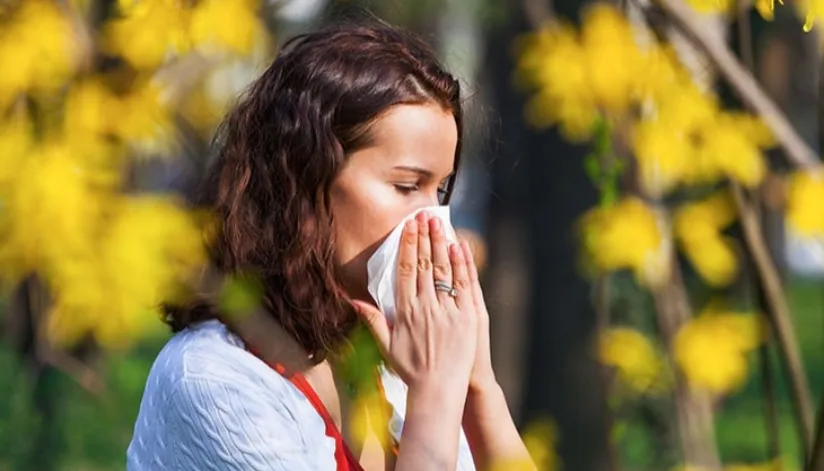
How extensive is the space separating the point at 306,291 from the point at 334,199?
0.13 meters

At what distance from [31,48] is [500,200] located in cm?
144

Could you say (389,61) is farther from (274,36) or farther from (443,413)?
(274,36)

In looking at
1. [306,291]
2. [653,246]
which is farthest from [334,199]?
[653,246]

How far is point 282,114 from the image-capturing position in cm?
213

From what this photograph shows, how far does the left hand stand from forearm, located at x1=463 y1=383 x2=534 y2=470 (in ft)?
0.03

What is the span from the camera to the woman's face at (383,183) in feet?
6.72

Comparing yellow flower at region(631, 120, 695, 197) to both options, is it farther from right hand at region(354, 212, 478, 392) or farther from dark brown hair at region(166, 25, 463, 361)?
right hand at region(354, 212, 478, 392)

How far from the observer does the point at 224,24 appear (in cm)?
272

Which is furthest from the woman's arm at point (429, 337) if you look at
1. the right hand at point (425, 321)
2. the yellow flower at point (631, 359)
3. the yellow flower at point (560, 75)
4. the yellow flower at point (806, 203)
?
the yellow flower at point (631, 359)

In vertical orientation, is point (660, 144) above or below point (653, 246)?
above

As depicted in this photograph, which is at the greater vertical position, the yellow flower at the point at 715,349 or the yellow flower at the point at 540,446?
the yellow flower at the point at 715,349

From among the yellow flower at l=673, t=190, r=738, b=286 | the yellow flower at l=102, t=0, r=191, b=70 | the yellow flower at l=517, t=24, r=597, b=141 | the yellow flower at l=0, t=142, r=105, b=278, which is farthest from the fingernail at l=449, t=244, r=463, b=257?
the yellow flower at l=673, t=190, r=738, b=286

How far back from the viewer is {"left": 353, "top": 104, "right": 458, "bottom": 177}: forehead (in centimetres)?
206

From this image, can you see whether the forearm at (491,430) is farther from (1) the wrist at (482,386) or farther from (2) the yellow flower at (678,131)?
(2) the yellow flower at (678,131)
